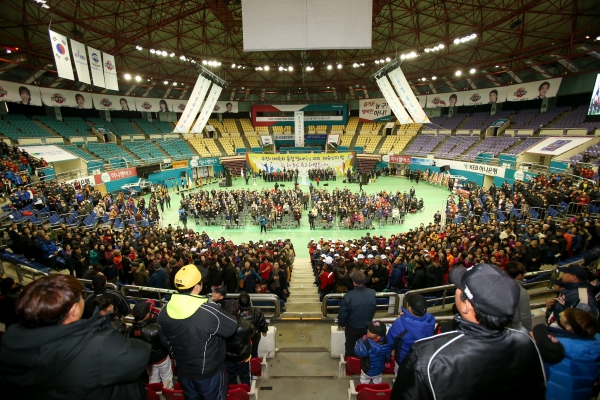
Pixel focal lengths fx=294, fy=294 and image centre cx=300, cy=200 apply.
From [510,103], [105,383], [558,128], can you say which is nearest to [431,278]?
[105,383]

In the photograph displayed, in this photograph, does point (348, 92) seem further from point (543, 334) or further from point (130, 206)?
point (543, 334)

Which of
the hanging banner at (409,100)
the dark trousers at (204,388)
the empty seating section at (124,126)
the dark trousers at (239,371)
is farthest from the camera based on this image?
the empty seating section at (124,126)

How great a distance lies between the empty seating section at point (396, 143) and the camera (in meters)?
36.8

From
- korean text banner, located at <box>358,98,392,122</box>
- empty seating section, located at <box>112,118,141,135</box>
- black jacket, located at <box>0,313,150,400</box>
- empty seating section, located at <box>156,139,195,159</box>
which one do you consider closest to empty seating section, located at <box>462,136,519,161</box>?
korean text banner, located at <box>358,98,392,122</box>

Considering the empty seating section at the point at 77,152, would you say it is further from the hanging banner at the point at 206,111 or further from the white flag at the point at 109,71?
the hanging banner at the point at 206,111

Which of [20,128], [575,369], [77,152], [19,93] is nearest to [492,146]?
[575,369]

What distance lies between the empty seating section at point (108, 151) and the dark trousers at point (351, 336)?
3035cm

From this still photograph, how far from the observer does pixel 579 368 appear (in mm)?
2449

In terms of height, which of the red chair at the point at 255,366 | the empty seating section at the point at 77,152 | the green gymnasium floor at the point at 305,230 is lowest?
the green gymnasium floor at the point at 305,230

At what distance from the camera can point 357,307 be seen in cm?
396

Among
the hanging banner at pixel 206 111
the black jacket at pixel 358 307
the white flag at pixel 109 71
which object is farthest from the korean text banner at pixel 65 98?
the black jacket at pixel 358 307

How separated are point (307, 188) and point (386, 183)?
860 centimetres

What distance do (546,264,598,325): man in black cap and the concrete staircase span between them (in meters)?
3.79

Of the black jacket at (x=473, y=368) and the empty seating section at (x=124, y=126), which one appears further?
the empty seating section at (x=124, y=126)
